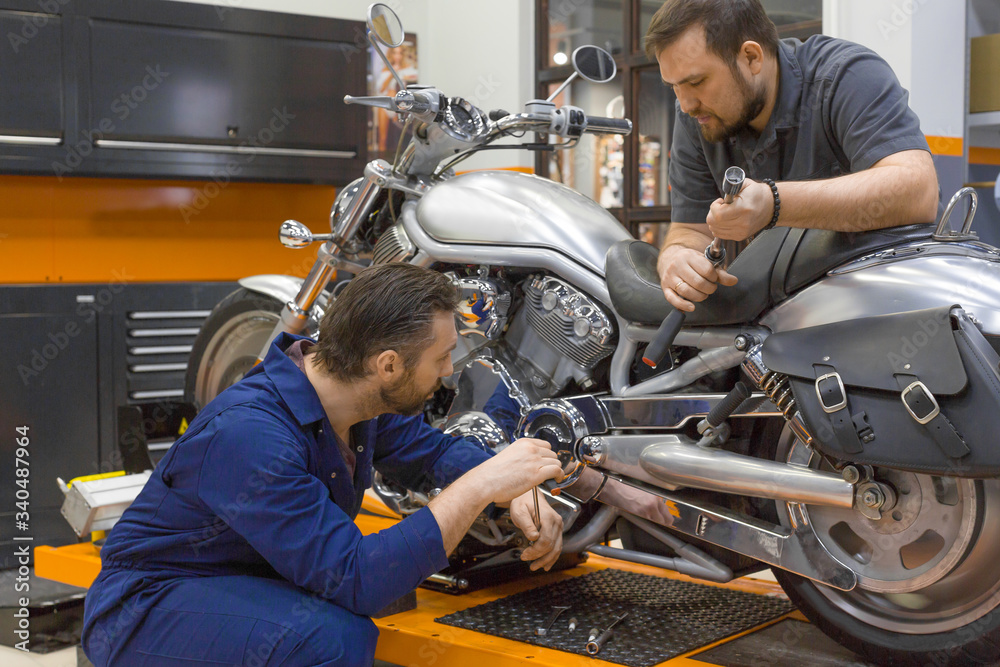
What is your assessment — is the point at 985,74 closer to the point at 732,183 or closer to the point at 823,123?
the point at 823,123

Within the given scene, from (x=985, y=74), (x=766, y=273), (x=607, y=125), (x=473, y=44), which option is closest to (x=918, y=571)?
(x=766, y=273)

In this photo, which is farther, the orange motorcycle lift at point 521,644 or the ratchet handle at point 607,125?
the ratchet handle at point 607,125

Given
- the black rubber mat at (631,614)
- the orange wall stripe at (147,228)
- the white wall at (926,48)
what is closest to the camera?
the black rubber mat at (631,614)

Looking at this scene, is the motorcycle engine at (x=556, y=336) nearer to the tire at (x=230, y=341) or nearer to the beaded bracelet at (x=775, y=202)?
the beaded bracelet at (x=775, y=202)

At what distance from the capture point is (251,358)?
2838 mm

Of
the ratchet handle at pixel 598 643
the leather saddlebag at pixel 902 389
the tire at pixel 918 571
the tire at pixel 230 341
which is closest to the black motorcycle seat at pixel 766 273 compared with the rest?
the leather saddlebag at pixel 902 389

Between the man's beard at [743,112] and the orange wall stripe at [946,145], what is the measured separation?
2.21 m

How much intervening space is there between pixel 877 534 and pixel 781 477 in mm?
192

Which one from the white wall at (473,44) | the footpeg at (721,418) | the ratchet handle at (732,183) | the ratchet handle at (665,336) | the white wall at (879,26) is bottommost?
the footpeg at (721,418)

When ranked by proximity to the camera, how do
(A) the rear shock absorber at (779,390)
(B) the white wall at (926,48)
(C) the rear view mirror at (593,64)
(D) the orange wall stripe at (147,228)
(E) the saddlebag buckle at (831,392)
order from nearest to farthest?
(E) the saddlebag buckle at (831,392), (A) the rear shock absorber at (779,390), (C) the rear view mirror at (593,64), (B) the white wall at (926,48), (D) the orange wall stripe at (147,228)

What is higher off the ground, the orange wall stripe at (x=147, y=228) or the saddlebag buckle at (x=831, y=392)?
the orange wall stripe at (x=147, y=228)

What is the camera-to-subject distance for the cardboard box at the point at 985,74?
12.3ft

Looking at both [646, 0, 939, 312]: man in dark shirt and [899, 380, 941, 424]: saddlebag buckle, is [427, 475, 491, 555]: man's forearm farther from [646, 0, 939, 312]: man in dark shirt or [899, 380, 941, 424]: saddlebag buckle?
[899, 380, 941, 424]: saddlebag buckle

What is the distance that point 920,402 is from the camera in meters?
1.37
